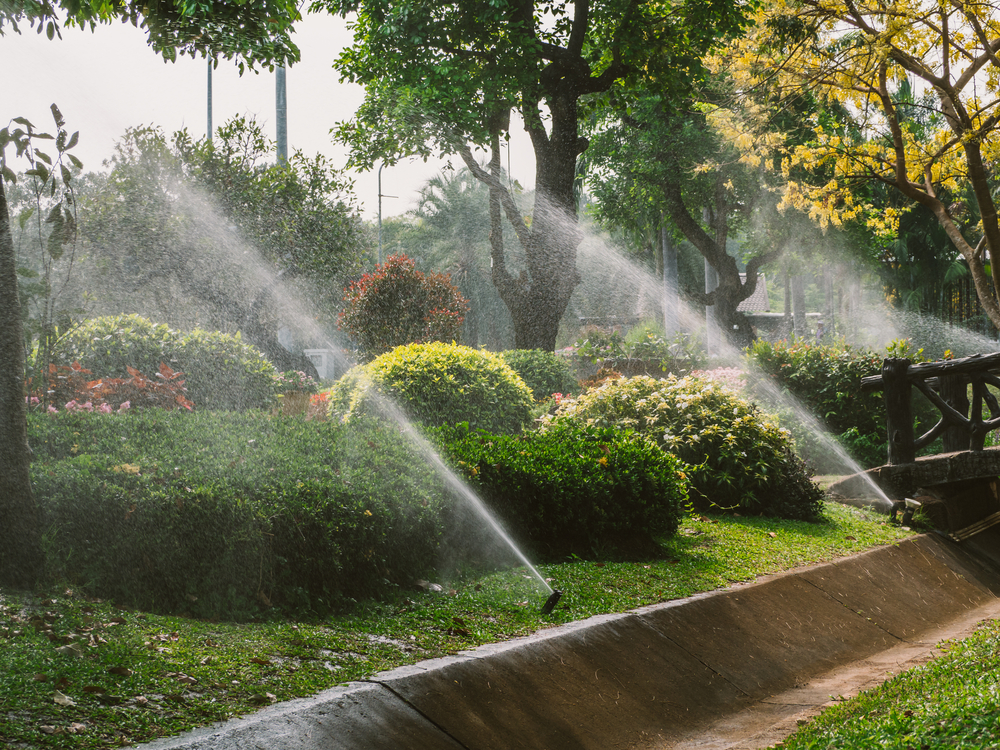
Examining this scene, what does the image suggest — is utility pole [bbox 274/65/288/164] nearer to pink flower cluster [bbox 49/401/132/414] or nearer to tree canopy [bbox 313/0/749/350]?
tree canopy [bbox 313/0/749/350]

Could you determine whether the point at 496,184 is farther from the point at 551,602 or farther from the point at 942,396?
the point at 551,602

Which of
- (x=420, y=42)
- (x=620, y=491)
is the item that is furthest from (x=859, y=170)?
(x=620, y=491)

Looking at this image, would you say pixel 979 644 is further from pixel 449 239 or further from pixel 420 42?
pixel 449 239

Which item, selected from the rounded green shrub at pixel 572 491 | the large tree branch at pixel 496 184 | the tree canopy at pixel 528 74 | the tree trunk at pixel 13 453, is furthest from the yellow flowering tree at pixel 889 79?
the tree trunk at pixel 13 453

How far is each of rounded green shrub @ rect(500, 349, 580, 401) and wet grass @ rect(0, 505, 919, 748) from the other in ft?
26.4

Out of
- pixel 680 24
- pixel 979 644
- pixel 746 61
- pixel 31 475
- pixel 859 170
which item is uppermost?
pixel 680 24

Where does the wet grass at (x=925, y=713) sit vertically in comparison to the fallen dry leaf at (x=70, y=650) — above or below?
below

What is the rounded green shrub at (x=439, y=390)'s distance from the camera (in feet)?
30.6

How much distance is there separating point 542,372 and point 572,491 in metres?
7.91

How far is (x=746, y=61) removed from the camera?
13.1m

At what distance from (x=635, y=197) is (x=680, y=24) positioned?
10.8m

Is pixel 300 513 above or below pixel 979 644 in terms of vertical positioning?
above

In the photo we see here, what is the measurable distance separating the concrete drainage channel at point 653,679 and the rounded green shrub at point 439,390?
4.28m

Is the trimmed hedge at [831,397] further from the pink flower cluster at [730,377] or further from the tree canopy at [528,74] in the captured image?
the tree canopy at [528,74]
